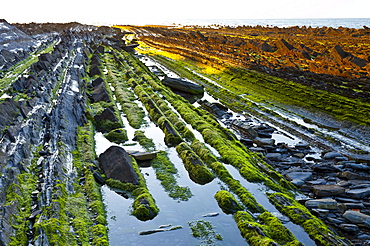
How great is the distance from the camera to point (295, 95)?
27922 mm

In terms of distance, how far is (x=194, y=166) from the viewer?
51.0 ft

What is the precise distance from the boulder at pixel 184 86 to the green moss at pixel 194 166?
1376 centimetres

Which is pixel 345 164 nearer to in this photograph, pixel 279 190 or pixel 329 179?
pixel 329 179

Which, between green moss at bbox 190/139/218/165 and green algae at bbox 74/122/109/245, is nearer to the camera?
green algae at bbox 74/122/109/245

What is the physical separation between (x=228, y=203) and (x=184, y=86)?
19.9 metres

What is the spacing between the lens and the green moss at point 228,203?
41.3 feet

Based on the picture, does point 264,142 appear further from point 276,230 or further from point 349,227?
point 276,230

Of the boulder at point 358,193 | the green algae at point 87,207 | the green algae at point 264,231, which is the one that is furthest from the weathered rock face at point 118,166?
the boulder at point 358,193

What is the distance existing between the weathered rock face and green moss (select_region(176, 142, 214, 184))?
8.51ft

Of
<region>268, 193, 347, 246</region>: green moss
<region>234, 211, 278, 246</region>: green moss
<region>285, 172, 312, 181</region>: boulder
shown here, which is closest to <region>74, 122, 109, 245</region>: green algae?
<region>234, 211, 278, 246</region>: green moss

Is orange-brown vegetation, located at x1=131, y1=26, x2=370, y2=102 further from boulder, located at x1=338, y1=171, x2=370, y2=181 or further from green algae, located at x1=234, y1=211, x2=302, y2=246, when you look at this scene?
green algae, located at x1=234, y1=211, x2=302, y2=246

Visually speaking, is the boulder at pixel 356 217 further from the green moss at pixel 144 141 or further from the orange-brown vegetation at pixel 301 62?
the orange-brown vegetation at pixel 301 62

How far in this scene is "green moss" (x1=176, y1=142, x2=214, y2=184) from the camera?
14884 mm

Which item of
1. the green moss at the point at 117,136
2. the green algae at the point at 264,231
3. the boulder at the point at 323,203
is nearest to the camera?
the green algae at the point at 264,231
